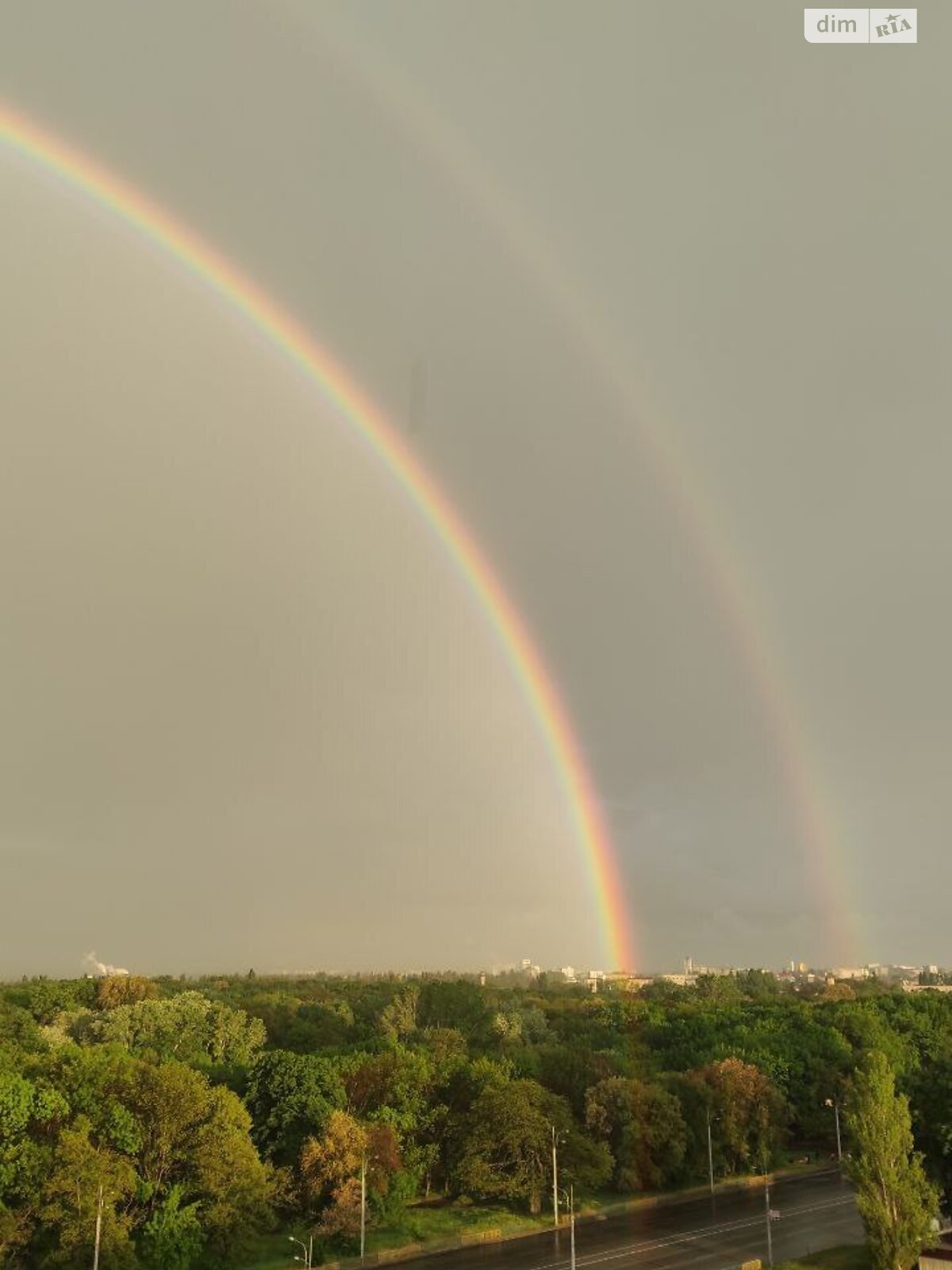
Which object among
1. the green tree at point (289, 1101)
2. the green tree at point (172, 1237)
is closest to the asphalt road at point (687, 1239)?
the green tree at point (172, 1237)

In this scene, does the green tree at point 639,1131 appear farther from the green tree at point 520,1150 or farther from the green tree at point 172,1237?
the green tree at point 172,1237

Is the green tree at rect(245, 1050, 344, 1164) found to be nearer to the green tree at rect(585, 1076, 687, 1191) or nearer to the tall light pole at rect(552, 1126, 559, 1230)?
the tall light pole at rect(552, 1126, 559, 1230)

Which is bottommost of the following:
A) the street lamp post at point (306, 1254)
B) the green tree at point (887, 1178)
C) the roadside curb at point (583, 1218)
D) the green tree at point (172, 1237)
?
the roadside curb at point (583, 1218)

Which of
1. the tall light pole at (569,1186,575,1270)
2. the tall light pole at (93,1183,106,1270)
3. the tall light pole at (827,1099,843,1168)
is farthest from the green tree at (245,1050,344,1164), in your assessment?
the tall light pole at (827,1099,843,1168)

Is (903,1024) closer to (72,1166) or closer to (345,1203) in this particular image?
(345,1203)

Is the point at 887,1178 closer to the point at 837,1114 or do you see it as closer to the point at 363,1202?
the point at 363,1202

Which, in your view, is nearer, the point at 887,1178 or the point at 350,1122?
the point at 887,1178

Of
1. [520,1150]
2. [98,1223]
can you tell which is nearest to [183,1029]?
[520,1150]
